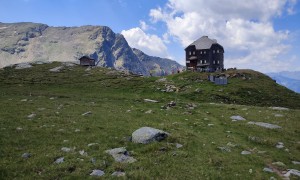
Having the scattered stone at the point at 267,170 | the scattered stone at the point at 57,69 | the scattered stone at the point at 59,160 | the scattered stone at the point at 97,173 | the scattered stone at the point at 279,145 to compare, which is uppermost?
the scattered stone at the point at 57,69

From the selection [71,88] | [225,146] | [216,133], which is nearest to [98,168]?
[225,146]

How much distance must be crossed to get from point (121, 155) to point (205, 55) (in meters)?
109

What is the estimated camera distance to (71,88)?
2805 inches

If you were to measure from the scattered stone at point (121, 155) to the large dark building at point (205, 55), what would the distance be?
104 meters

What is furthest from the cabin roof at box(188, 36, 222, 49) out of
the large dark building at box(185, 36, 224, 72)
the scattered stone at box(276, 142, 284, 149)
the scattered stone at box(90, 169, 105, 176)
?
the scattered stone at box(90, 169, 105, 176)

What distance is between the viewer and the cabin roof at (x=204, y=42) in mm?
123812

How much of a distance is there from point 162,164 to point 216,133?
10.9m

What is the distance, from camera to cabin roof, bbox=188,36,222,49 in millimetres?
123812

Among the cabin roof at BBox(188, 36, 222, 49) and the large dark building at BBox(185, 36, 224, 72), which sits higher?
the cabin roof at BBox(188, 36, 222, 49)

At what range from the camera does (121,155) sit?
18438mm

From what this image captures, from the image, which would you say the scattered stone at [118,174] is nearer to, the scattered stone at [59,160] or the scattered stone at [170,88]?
the scattered stone at [59,160]

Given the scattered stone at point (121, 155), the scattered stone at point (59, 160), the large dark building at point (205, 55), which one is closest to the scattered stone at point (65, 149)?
the scattered stone at point (59, 160)

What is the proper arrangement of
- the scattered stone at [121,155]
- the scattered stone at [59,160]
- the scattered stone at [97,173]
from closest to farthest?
the scattered stone at [97,173], the scattered stone at [59,160], the scattered stone at [121,155]

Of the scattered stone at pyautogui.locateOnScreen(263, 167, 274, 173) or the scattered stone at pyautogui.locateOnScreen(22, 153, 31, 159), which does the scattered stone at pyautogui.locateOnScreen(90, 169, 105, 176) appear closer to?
the scattered stone at pyautogui.locateOnScreen(22, 153, 31, 159)
